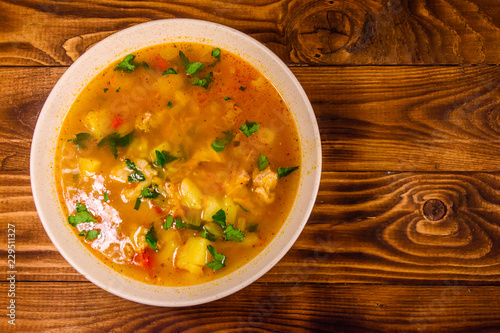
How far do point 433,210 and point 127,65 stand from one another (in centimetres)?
279

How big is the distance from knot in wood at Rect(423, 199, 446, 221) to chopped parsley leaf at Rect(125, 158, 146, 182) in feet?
7.76

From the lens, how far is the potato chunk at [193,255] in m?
2.73

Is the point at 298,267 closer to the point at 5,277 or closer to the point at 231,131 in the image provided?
the point at 231,131

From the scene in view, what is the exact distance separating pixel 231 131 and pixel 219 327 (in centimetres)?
164

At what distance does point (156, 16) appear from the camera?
309 cm

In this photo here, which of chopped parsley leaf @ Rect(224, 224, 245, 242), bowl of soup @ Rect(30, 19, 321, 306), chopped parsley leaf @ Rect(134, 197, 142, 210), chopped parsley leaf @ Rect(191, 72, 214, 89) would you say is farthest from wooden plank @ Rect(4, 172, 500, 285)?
chopped parsley leaf @ Rect(191, 72, 214, 89)

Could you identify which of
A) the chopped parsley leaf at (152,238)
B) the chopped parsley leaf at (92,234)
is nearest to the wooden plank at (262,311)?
the chopped parsley leaf at (92,234)

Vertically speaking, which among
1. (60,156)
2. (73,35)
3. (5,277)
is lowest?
(5,277)

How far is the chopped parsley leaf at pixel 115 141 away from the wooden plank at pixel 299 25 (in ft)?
2.89

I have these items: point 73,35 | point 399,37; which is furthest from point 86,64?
point 399,37

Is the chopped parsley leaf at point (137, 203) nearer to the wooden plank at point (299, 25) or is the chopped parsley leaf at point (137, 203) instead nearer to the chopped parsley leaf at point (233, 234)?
the chopped parsley leaf at point (233, 234)

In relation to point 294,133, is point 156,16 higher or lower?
higher

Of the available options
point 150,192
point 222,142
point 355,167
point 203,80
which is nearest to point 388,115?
point 355,167

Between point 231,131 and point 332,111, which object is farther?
point 332,111
